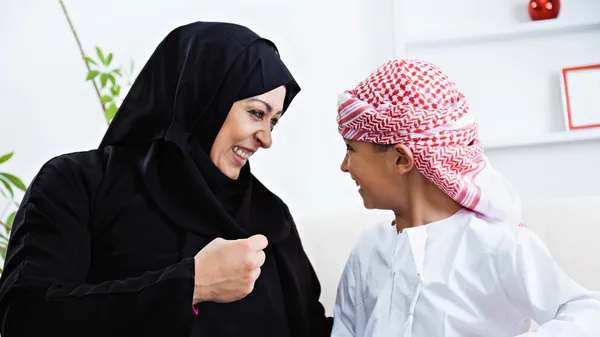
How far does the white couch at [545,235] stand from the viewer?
73.9 inches

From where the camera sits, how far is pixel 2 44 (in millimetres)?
3043

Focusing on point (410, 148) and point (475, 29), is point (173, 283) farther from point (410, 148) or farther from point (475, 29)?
point (475, 29)

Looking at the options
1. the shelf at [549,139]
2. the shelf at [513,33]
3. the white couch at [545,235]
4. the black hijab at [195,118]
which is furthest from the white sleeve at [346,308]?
the shelf at [513,33]

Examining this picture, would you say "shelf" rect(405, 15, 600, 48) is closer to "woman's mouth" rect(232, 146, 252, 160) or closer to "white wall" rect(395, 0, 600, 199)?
"white wall" rect(395, 0, 600, 199)

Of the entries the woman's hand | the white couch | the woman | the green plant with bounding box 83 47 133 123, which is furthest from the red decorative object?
the woman's hand

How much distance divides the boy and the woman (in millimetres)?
257

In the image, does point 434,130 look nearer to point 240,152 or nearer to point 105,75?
point 240,152

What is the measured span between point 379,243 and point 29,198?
770mm

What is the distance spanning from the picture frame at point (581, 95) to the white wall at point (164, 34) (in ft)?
2.18

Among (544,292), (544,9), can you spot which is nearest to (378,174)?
(544,292)

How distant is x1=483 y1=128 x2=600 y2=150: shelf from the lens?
2.62m

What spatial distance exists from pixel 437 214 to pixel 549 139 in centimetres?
128

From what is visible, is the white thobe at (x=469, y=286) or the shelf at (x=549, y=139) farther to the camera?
the shelf at (x=549, y=139)

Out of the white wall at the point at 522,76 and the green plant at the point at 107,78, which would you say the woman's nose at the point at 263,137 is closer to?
the green plant at the point at 107,78
